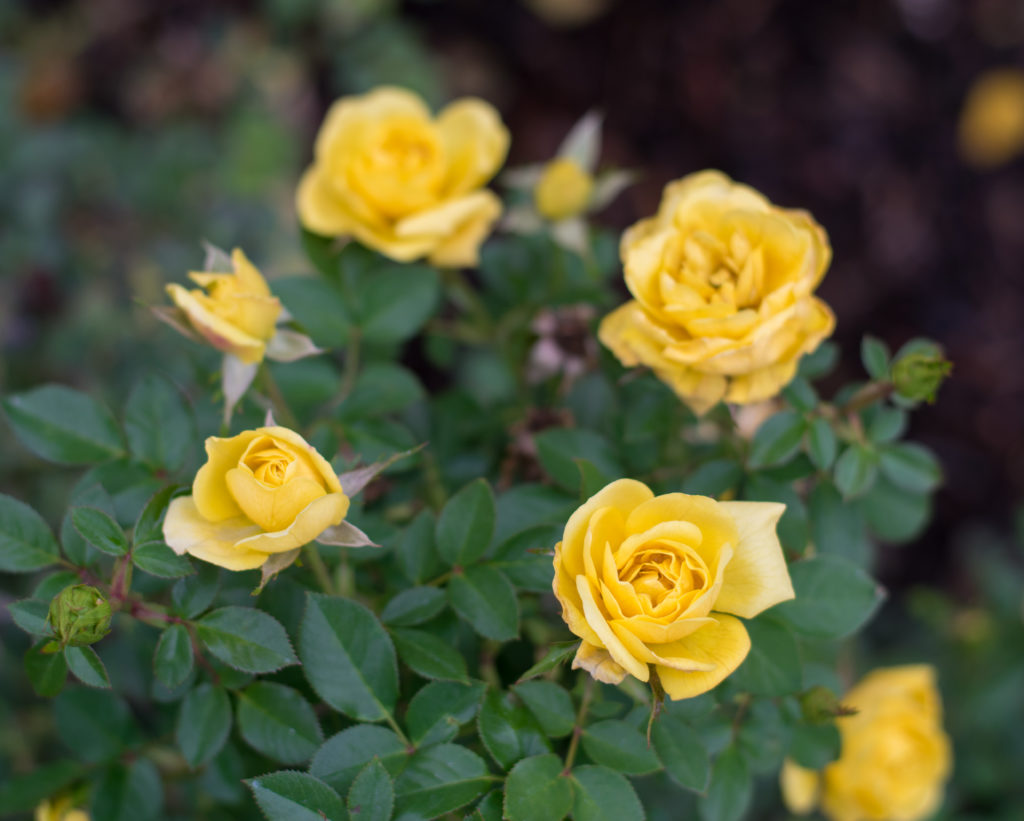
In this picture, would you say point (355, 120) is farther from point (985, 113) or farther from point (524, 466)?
point (985, 113)

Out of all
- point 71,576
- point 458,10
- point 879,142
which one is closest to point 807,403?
point 71,576

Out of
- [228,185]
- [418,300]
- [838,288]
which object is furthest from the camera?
[838,288]

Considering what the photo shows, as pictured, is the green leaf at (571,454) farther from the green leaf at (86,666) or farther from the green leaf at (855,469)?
the green leaf at (86,666)

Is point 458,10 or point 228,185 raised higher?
point 458,10

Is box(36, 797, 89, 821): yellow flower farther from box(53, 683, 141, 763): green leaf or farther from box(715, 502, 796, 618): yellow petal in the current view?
box(715, 502, 796, 618): yellow petal

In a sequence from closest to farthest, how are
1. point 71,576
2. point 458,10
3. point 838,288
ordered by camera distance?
point 71,576
point 838,288
point 458,10

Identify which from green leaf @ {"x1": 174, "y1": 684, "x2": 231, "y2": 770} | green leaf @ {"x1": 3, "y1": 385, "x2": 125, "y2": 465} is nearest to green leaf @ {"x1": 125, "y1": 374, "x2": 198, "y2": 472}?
green leaf @ {"x1": 3, "y1": 385, "x2": 125, "y2": 465}
